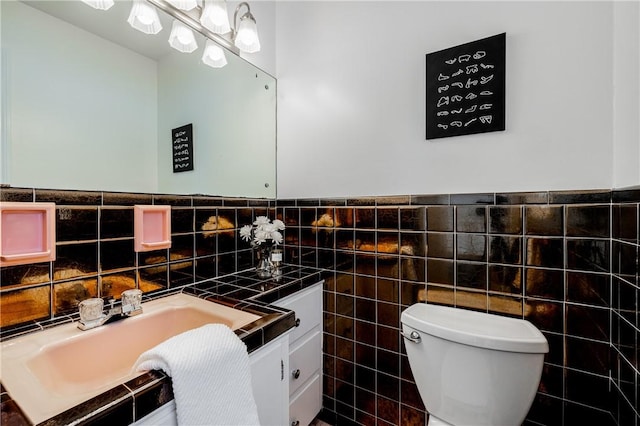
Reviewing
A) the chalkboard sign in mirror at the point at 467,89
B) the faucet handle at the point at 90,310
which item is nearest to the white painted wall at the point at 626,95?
the chalkboard sign in mirror at the point at 467,89

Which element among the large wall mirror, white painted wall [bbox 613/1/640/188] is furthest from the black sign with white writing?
white painted wall [bbox 613/1/640/188]

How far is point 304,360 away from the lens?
1.36 metres

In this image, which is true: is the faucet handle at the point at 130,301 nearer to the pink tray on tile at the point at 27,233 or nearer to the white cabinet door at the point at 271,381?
the pink tray on tile at the point at 27,233

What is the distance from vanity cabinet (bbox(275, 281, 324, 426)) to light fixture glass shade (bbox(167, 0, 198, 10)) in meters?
1.34

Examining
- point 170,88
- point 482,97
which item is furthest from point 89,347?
point 482,97

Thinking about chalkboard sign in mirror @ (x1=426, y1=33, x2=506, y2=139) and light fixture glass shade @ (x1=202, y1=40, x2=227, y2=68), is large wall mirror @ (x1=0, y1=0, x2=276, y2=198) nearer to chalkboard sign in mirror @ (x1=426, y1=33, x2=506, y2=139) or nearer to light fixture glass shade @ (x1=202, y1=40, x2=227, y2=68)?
light fixture glass shade @ (x1=202, y1=40, x2=227, y2=68)

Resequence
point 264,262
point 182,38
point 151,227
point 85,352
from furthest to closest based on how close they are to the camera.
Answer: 1. point 264,262
2. point 182,38
3. point 151,227
4. point 85,352

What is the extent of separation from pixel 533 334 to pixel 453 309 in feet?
0.92

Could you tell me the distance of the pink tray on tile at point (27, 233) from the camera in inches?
30.5

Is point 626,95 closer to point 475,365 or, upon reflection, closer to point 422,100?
point 422,100

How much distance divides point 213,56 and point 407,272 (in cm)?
144

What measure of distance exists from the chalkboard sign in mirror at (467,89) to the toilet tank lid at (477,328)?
0.75m

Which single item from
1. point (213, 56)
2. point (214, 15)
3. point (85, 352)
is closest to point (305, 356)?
point (85, 352)

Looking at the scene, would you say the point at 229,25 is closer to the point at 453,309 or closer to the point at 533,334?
the point at 453,309
